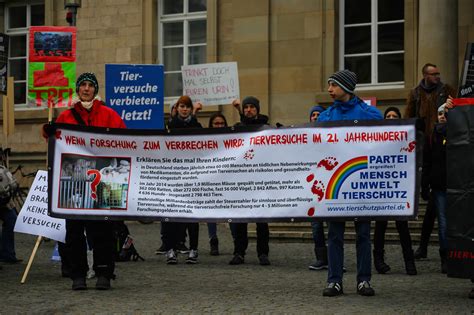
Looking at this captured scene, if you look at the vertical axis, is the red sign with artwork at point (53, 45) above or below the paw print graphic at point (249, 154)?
above

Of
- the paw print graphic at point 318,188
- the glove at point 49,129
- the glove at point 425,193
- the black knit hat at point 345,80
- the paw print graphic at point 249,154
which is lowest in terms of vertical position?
the glove at point 425,193

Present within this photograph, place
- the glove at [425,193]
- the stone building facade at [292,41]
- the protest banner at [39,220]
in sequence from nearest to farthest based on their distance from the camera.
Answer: the protest banner at [39,220] → the glove at [425,193] → the stone building facade at [292,41]

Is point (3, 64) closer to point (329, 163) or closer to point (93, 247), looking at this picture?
point (93, 247)

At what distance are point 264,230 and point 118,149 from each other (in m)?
3.11

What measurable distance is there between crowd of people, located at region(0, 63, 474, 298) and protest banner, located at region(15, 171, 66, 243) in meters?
0.25

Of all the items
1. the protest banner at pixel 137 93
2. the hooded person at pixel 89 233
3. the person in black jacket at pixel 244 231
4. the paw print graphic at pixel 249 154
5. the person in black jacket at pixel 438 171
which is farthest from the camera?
the protest banner at pixel 137 93

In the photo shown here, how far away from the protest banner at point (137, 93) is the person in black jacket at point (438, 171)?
4.15 metres

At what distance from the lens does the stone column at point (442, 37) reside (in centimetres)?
1795

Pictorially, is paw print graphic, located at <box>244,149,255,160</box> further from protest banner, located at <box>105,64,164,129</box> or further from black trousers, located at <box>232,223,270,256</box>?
protest banner, located at <box>105,64,164,129</box>

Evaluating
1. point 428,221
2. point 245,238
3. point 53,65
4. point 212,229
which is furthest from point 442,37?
point 53,65

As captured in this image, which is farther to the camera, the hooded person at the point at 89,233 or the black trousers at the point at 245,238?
the black trousers at the point at 245,238

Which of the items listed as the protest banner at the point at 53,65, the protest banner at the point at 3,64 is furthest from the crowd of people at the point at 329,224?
the protest banner at the point at 3,64

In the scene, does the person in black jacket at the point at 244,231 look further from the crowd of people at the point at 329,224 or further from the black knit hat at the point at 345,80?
A: the black knit hat at the point at 345,80

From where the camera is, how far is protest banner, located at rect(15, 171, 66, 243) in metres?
11.1
